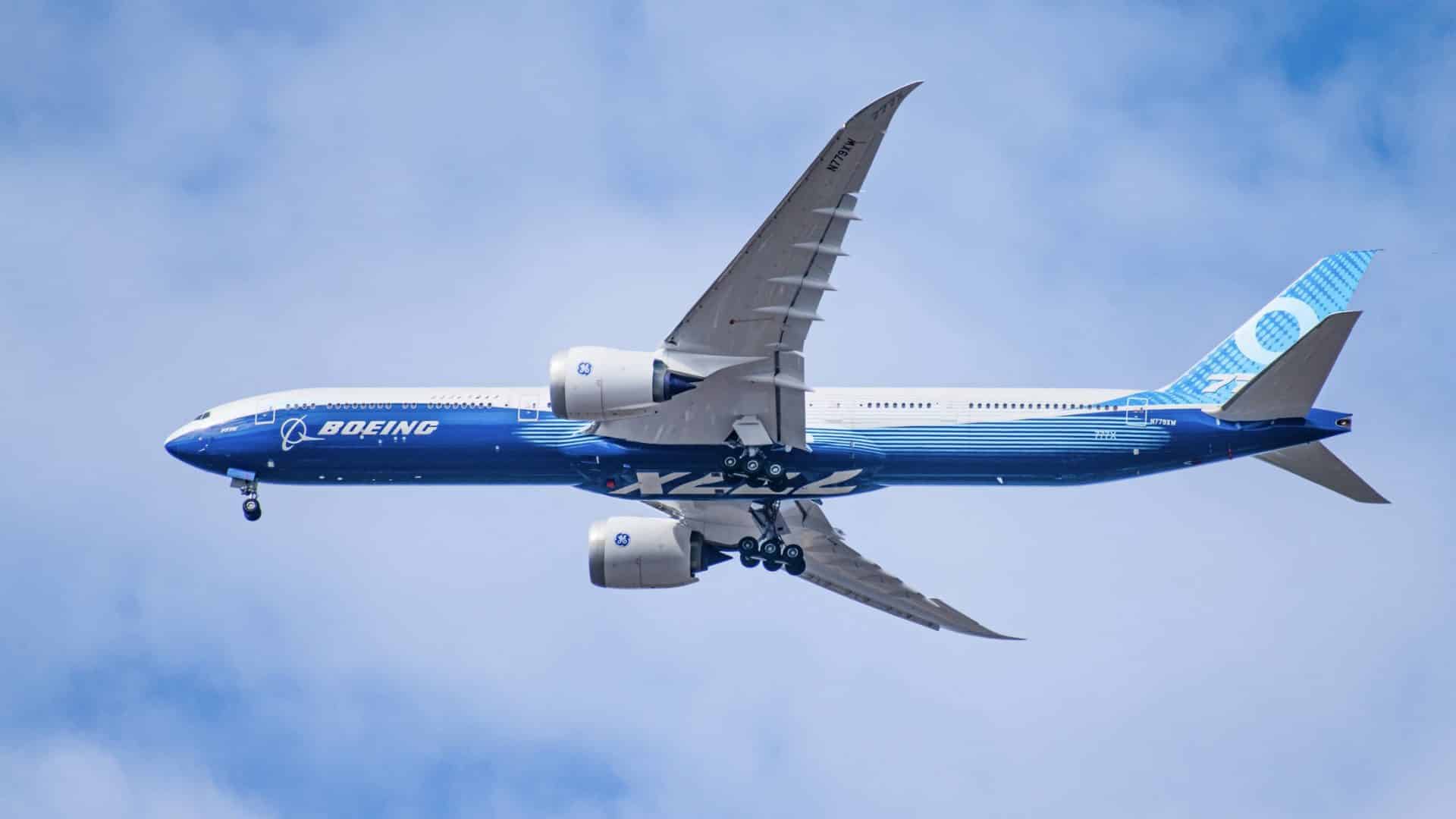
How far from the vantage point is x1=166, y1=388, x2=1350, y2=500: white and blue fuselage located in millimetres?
49375

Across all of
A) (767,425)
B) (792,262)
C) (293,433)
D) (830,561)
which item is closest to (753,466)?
(767,425)

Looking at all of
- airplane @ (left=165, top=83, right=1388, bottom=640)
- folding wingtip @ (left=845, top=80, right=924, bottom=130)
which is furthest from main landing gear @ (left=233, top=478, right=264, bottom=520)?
folding wingtip @ (left=845, top=80, right=924, bottom=130)

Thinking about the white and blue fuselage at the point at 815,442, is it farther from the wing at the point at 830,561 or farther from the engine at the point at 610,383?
the wing at the point at 830,561

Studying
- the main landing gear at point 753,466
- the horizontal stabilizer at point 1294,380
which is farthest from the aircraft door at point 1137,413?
the main landing gear at point 753,466

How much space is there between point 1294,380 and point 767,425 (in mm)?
11913

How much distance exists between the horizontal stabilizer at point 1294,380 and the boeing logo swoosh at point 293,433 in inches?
869

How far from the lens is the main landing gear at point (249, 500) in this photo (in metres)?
54.0

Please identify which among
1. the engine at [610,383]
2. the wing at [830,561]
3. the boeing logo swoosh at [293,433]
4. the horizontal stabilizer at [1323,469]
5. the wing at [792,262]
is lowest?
the wing at [830,561]

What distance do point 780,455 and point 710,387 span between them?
2.65m

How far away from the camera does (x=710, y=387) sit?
158 feet

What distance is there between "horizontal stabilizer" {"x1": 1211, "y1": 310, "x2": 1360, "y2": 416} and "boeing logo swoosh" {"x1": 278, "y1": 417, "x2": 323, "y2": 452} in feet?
72.4

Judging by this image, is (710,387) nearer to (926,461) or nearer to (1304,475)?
(926,461)

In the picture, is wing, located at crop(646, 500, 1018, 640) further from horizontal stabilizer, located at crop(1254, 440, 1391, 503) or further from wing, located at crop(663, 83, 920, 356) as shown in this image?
horizontal stabilizer, located at crop(1254, 440, 1391, 503)

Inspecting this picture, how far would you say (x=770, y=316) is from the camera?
46.3 meters
